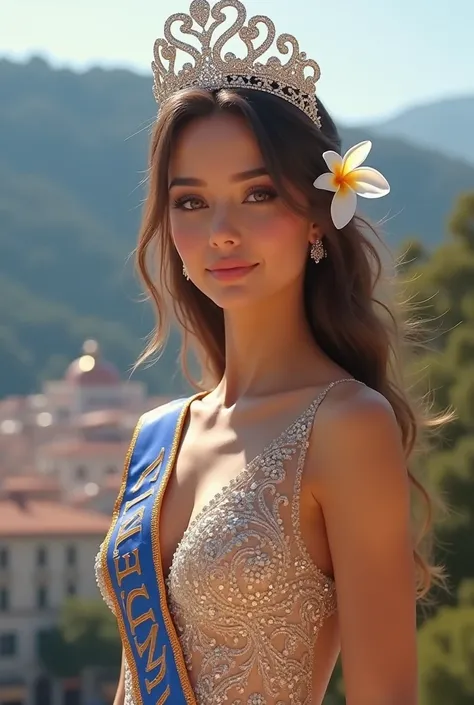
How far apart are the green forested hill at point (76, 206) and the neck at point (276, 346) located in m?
64.6

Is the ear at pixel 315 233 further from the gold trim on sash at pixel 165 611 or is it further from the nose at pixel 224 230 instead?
the gold trim on sash at pixel 165 611

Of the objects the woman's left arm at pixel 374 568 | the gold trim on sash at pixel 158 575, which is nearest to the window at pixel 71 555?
the gold trim on sash at pixel 158 575

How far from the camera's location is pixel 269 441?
1946 millimetres

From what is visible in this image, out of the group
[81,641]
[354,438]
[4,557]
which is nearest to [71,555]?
[4,557]

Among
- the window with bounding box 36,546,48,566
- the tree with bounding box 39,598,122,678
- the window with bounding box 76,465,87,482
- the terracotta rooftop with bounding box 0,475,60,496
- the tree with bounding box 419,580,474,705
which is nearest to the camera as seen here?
the tree with bounding box 419,580,474,705

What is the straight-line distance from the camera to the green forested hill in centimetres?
7894

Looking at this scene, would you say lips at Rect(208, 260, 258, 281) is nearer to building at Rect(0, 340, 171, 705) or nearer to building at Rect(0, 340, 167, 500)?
building at Rect(0, 340, 171, 705)

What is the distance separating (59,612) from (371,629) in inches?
1569

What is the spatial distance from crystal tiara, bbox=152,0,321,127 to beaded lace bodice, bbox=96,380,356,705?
439 mm

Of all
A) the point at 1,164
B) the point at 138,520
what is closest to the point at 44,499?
the point at 138,520

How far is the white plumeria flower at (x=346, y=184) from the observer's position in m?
1.94

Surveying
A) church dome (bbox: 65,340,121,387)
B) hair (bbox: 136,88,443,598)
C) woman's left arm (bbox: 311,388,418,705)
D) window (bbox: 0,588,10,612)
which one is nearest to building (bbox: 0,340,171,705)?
window (bbox: 0,588,10,612)

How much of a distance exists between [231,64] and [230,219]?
0.86 ft

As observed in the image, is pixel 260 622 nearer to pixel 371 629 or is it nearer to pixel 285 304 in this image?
pixel 371 629
